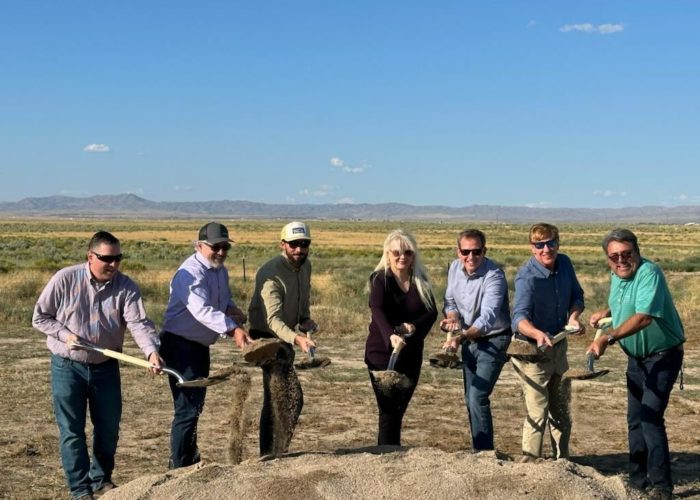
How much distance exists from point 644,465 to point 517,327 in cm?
126

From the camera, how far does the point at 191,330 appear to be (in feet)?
18.8

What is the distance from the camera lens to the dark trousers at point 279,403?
5.90 metres

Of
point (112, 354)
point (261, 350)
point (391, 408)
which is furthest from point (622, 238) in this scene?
point (112, 354)

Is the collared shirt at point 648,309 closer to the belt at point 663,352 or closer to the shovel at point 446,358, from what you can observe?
the belt at point 663,352

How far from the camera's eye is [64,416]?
18.4 ft

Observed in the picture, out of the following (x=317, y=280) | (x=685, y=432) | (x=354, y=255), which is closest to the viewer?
(x=685, y=432)

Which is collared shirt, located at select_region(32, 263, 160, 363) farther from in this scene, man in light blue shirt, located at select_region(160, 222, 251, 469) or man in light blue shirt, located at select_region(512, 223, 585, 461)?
man in light blue shirt, located at select_region(512, 223, 585, 461)

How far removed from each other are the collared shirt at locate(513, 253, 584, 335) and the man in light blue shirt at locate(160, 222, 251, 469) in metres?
1.87

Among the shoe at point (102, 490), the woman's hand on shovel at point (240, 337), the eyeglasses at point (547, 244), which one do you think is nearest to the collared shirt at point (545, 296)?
the eyeglasses at point (547, 244)

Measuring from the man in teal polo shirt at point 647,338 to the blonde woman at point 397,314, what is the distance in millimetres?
1136

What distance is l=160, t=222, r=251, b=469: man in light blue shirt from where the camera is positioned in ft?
18.7

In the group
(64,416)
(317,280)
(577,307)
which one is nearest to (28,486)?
(64,416)

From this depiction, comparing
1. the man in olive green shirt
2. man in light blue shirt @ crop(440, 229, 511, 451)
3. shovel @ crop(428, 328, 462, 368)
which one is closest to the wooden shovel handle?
the man in olive green shirt

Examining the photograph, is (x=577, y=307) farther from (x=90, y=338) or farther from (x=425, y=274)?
(x=90, y=338)
